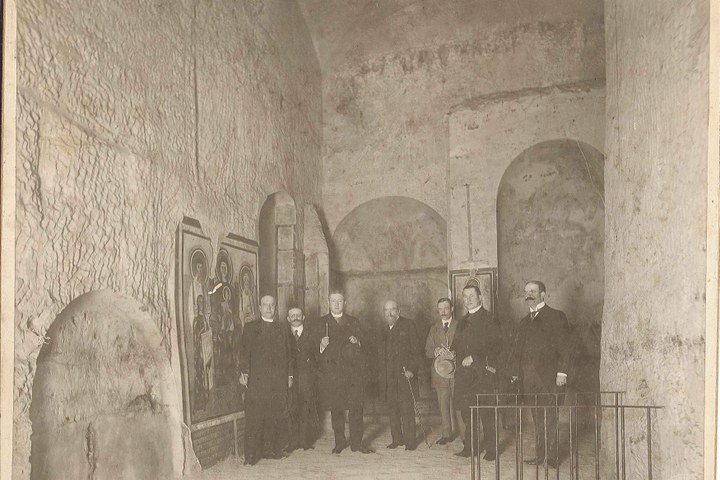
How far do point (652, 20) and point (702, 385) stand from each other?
2.08m

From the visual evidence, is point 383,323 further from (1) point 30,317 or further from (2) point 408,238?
(1) point 30,317

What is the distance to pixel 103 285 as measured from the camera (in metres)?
4.07

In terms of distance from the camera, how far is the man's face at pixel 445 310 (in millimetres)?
4984

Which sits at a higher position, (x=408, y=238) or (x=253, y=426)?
(x=408, y=238)

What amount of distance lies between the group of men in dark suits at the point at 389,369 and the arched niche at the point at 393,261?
88 mm

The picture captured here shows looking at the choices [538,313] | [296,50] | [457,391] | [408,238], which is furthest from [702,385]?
[296,50]

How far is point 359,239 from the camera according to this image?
5.58m

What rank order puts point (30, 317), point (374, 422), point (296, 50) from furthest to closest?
1. point (296, 50)
2. point (374, 422)
3. point (30, 317)

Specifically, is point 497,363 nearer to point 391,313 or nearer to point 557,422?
point 557,422

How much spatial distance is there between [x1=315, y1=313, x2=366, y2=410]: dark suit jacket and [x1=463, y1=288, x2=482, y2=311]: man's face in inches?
30.9

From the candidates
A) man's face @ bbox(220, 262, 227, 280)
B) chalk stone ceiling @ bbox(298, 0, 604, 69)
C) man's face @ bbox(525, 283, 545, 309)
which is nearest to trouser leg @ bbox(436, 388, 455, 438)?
man's face @ bbox(525, 283, 545, 309)

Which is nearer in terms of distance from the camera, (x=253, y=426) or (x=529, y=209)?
(x=253, y=426)

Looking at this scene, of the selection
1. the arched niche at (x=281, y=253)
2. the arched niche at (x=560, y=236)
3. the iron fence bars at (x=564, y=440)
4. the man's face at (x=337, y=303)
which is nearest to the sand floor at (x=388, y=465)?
the iron fence bars at (x=564, y=440)

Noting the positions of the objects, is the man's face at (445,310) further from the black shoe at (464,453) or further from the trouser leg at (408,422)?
the black shoe at (464,453)
